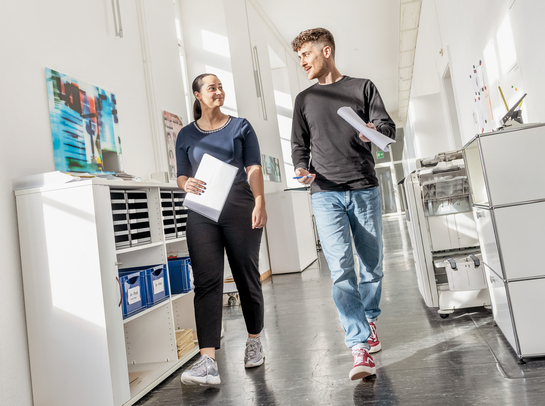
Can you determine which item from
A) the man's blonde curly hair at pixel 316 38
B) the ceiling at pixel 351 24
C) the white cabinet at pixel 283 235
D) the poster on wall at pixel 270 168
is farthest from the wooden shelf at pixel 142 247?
the ceiling at pixel 351 24

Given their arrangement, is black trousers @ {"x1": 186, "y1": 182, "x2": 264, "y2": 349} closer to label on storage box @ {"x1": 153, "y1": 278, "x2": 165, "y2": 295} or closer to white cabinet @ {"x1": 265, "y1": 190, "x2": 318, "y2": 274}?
label on storage box @ {"x1": 153, "y1": 278, "x2": 165, "y2": 295}

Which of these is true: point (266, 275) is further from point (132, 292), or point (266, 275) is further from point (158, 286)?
point (132, 292)

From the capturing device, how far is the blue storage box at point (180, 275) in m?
2.70

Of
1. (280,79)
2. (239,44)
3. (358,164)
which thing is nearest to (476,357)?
(358,164)

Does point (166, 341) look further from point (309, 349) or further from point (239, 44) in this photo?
point (239, 44)

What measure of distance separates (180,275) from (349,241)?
1133 mm

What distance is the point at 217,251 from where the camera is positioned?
213 centimetres

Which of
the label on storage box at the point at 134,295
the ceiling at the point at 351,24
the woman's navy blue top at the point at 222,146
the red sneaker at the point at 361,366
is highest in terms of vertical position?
the ceiling at the point at 351,24

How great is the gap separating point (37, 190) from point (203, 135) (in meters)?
0.77

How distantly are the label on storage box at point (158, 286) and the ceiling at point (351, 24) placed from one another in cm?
612

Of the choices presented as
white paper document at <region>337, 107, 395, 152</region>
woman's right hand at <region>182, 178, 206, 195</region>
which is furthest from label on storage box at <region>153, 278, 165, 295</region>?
white paper document at <region>337, 107, 395, 152</region>

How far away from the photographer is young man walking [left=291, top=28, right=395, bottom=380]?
1.97 m

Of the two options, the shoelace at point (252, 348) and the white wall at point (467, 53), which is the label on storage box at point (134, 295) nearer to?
the shoelace at point (252, 348)

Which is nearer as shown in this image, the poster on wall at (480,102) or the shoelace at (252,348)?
the shoelace at (252,348)
